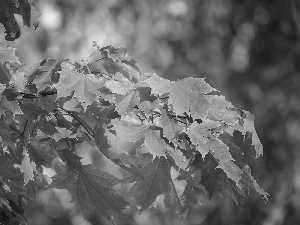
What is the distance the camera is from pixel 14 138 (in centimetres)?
150

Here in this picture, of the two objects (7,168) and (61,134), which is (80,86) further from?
(7,168)

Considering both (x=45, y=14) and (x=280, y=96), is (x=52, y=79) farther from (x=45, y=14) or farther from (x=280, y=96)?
(x=45, y=14)

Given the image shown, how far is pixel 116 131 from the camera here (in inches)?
52.6

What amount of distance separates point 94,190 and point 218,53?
599 centimetres

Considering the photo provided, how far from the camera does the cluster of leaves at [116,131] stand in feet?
4.28

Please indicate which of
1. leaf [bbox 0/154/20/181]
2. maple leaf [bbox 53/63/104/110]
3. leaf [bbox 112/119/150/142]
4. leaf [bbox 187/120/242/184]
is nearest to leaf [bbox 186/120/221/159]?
leaf [bbox 187/120/242/184]

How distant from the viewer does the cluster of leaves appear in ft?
4.28

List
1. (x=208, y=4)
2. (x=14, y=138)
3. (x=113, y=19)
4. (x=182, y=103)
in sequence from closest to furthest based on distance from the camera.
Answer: (x=182, y=103) < (x=14, y=138) < (x=208, y=4) < (x=113, y=19)

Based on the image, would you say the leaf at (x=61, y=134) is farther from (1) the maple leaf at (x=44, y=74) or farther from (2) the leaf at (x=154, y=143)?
(2) the leaf at (x=154, y=143)

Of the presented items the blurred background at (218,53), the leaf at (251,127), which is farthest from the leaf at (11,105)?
the blurred background at (218,53)

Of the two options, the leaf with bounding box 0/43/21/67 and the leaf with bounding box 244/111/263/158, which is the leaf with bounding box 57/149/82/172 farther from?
the leaf with bounding box 244/111/263/158

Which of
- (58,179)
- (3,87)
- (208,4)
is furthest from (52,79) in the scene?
(208,4)

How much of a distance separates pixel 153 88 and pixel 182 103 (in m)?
0.08

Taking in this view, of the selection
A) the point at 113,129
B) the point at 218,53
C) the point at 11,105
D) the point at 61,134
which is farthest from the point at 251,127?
the point at 218,53
